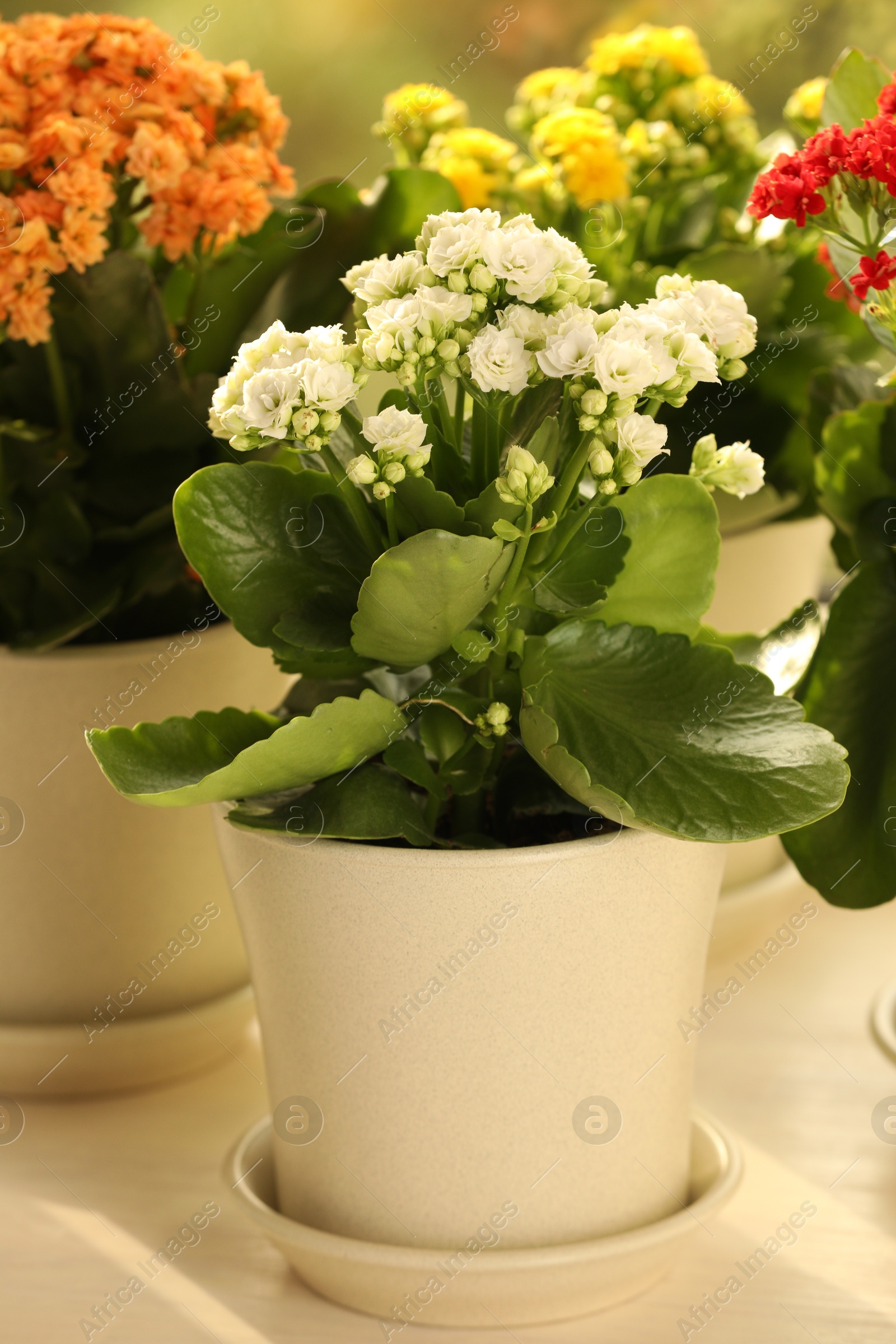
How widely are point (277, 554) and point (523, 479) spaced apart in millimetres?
107

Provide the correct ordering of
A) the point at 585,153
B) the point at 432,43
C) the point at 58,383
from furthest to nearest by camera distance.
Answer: the point at 432,43 → the point at 585,153 → the point at 58,383

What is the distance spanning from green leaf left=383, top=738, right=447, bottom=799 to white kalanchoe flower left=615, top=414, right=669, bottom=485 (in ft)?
0.40

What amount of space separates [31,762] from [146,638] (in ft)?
0.29

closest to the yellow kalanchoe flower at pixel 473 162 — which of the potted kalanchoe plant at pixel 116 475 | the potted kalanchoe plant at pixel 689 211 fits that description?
the potted kalanchoe plant at pixel 689 211

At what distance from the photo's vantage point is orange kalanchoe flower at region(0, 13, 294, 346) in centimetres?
54

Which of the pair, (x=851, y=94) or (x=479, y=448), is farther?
(x=851, y=94)

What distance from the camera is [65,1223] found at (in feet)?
Answer: 1.77

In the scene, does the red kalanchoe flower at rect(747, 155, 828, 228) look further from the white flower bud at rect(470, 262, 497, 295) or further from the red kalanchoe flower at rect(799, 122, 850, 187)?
the white flower bud at rect(470, 262, 497, 295)

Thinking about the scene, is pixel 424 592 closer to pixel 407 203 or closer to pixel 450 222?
pixel 450 222

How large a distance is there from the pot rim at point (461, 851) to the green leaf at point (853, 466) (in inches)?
8.4

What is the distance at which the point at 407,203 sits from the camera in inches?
25.5

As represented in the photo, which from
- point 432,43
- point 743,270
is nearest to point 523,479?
point 743,270

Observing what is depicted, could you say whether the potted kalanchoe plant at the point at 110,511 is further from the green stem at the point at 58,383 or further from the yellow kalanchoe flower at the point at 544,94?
the yellow kalanchoe flower at the point at 544,94

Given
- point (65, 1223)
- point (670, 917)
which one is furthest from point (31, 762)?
point (670, 917)
